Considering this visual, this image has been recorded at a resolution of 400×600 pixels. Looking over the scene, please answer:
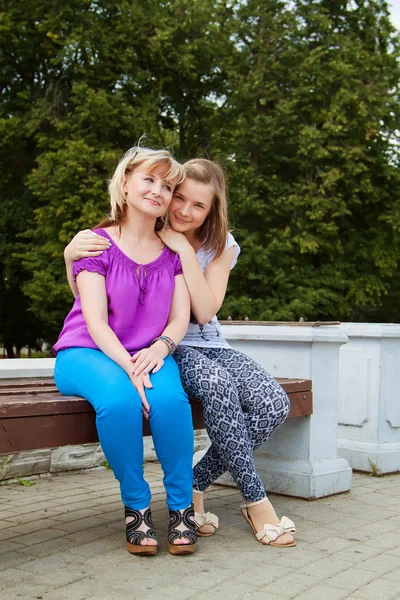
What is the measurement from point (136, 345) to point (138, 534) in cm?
75

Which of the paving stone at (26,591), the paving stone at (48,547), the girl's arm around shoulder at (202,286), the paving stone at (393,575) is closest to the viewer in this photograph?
the paving stone at (26,591)

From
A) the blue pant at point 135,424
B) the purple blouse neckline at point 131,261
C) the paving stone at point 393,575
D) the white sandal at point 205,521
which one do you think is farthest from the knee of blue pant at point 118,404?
the paving stone at point 393,575

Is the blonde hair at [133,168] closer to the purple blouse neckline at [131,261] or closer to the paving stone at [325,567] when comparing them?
the purple blouse neckline at [131,261]

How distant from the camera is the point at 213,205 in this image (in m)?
3.75

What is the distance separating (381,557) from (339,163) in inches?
677

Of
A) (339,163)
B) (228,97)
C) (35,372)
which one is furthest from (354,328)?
(228,97)

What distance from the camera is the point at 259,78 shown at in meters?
19.8

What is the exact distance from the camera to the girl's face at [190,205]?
3.63 m

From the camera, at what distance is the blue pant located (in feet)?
9.89

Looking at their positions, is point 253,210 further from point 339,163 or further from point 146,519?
point 146,519

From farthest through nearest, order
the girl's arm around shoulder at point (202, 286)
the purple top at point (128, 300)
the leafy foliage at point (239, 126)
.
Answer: the leafy foliage at point (239, 126) < the girl's arm around shoulder at point (202, 286) < the purple top at point (128, 300)

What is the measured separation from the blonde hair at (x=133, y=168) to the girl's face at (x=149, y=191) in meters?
0.02

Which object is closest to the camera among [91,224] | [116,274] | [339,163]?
[116,274]

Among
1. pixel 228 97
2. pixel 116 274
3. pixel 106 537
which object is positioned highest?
pixel 228 97
